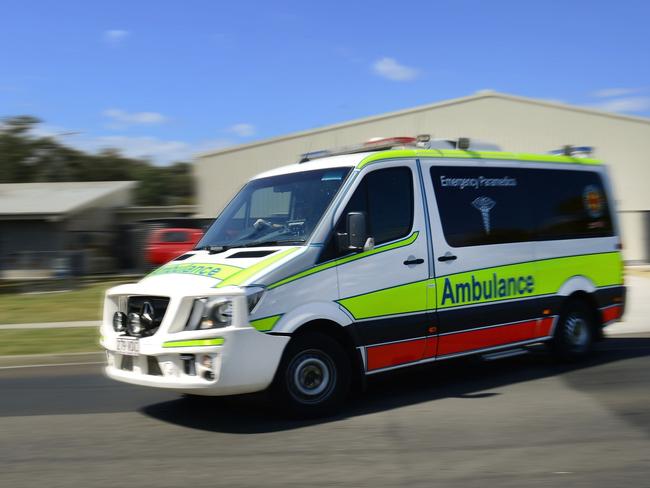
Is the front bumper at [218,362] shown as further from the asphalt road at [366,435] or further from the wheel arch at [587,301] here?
the wheel arch at [587,301]

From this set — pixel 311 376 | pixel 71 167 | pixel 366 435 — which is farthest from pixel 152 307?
pixel 71 167

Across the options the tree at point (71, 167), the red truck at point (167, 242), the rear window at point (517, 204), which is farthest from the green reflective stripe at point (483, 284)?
the tree at point (71, 167)

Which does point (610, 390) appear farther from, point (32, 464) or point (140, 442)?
point (32, 464)

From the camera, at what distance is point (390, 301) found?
6.74 meters

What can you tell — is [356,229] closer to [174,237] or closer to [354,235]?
[354,235]

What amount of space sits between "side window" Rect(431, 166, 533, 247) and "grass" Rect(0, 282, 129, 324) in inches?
355

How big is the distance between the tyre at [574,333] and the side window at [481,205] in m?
1.19

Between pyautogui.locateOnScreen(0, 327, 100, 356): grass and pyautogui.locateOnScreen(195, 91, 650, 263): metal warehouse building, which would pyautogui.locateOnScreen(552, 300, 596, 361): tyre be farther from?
pyautogui.locateOnScreen(195, 91, 650, 263): metal warehouse building

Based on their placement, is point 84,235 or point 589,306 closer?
point 589,306

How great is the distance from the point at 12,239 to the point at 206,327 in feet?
86.5

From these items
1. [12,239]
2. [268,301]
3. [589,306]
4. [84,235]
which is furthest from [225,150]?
[268,301]

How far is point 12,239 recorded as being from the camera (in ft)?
96.9

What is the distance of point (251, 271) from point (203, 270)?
495 mm

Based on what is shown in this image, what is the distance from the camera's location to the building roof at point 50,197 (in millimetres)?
27844
